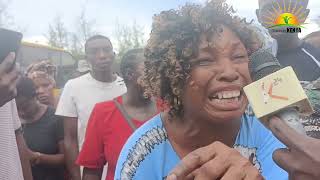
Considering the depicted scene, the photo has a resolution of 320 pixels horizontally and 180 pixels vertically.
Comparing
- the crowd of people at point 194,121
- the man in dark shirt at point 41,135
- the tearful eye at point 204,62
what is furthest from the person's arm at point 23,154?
the tearful eye at point 204,62

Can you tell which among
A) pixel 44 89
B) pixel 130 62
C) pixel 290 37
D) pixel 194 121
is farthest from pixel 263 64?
pixel 44 89

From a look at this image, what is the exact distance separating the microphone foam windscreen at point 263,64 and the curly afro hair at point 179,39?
1.20 feet

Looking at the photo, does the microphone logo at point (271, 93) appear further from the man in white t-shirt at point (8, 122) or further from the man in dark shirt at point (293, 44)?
the man in dark shirt at point (293, 44)

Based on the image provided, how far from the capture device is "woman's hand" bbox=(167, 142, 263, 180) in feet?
3.53

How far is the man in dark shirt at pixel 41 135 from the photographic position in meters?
3.92

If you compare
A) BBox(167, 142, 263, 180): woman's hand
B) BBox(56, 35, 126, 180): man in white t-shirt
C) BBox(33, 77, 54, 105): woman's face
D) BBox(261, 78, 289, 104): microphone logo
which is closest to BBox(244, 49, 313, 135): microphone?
BBox(261, 78, 289, 104): microphone logo

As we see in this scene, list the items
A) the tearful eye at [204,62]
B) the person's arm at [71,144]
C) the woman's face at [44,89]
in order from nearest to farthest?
the tearful eye at [204,62] → the person's arm at [71,144] → the woman's face at [44,89]

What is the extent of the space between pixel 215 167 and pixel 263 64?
1.39ft

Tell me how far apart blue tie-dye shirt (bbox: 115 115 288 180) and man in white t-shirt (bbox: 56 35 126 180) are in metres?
2.35

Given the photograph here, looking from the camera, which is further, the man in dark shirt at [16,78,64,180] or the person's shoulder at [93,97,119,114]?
the man in dark shirt at [16,78,64,180]

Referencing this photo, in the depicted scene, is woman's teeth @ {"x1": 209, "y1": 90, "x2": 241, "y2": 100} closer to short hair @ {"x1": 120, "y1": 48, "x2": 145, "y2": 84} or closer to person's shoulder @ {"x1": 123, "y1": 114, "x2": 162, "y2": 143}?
person's shoulder @ {"x1": 123, "y1": 114, "x2": 162, "y2": 143}

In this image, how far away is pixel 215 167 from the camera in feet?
3.56

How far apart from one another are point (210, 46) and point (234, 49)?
10 cm

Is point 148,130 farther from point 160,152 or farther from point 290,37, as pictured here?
point 290,37
